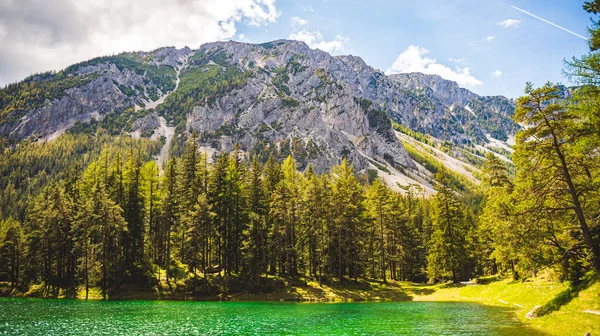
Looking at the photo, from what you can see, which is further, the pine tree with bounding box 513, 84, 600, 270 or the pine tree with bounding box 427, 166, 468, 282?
the pine tree with bounding box 427, 166, 468, 282

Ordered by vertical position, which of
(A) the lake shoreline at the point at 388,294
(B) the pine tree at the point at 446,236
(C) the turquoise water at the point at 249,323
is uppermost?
(B) the pine tree at the point at 446,236

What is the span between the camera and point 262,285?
52.2m

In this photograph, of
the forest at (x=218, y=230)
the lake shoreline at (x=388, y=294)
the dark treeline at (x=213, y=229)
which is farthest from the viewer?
the dark treeline at (x=213, y=229)

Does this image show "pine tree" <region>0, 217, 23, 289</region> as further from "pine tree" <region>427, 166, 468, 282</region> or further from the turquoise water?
"pine tree" <region>427, 166, 468, 282</region>

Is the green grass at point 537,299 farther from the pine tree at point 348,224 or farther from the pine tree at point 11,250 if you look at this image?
the pine tree at point 11,250

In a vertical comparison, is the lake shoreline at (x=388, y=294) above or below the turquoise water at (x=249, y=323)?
below

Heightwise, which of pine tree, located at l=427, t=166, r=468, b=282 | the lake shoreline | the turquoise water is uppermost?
pine tree, located at l=427, t=166, r=468, b=282

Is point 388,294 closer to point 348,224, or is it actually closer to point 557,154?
point 348,224

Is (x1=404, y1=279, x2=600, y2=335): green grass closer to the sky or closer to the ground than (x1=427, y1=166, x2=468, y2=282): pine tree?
closer to the ground

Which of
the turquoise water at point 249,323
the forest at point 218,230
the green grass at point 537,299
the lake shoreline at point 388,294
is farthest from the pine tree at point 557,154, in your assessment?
the forest at point 218,230

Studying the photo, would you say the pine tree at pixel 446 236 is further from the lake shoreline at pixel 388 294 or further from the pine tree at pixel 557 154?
the pine tree at pixel 557 154

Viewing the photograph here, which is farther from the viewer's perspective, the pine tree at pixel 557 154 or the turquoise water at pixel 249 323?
the turquoise water at pixel 249 323

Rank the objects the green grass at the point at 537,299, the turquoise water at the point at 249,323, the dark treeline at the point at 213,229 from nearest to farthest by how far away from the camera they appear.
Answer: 1. the green grass at the point at 537,299
2. the turquoise water at the point at 249,323
3. the dark treeline at the point at 213,229

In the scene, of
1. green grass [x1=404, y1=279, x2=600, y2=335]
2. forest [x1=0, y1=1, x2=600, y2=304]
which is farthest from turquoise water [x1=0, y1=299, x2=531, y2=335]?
forest [x1=0, y1=1, x2=600, y2=304]
